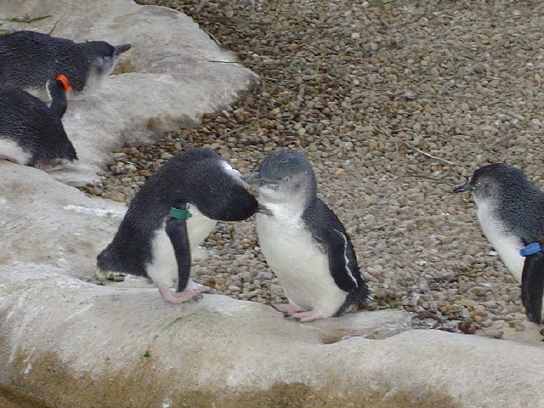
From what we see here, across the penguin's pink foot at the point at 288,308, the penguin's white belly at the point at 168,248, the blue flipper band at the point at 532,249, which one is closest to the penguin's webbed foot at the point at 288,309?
the penguin's pink foot at the point at 288,308

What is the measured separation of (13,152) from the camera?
4.88 m

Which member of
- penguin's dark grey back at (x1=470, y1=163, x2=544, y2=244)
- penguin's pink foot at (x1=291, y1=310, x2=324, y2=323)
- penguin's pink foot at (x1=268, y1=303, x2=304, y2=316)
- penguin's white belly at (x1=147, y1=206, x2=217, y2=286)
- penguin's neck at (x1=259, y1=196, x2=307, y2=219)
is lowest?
penguin's pink foot at (x1=268, y1=303, x2=304, y2=316)

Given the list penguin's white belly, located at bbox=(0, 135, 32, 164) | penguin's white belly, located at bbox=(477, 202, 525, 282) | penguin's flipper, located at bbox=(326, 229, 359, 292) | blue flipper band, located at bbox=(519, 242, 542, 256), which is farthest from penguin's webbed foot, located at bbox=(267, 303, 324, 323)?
penguin's white belly, located at bbox=(0, 135, 32, 164)

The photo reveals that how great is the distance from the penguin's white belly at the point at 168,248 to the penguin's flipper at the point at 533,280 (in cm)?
126

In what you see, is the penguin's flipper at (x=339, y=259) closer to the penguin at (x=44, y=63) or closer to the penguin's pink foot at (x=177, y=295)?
the penguin's pink foot at (x=177, y=295)

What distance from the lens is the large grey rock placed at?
5.52 meters

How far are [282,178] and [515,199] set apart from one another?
963mm

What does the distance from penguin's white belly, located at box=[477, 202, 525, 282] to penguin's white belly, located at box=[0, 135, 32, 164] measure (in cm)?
269

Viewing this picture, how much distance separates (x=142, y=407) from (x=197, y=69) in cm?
365

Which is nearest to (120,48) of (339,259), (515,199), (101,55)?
(101,55)

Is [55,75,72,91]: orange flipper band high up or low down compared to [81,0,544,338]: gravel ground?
down

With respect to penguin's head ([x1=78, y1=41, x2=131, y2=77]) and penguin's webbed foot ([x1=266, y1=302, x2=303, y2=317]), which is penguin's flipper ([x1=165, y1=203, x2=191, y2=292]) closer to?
penguin's webbed foot ([x1=266, y1=302, x2=303, y2=317])

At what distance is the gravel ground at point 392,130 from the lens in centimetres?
421

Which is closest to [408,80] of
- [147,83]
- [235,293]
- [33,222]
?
[147,83]
